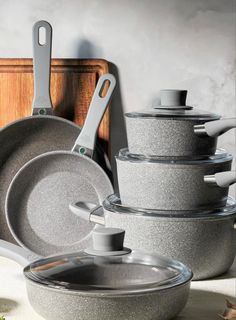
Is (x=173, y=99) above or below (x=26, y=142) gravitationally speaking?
above

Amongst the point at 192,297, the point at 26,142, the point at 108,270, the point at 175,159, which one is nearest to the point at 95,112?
the point at 26,142

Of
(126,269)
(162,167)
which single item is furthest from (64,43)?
(126,269)

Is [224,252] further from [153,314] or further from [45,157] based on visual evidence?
[45,157]

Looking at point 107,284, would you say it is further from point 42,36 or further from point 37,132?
point 42,36

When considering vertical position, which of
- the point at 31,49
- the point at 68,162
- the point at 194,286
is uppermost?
the point at 31,49

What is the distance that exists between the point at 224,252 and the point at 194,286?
0.27 ft

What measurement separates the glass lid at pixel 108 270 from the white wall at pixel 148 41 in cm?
79

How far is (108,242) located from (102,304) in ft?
0.36

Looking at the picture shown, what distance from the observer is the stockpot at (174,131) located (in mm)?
1266

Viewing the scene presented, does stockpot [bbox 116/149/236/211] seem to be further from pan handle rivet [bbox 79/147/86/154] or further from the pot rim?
pan handle rivet [bbox 79/147/86/154]

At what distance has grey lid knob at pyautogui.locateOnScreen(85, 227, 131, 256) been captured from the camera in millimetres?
1040

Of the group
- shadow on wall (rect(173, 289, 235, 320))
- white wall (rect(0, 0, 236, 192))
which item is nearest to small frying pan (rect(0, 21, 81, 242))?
white wall (rect(0, 0, 236, 192))

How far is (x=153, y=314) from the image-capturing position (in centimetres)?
98

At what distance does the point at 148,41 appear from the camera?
1794 millimetres
